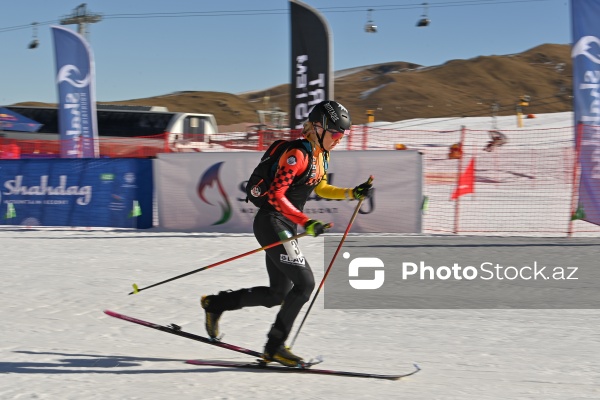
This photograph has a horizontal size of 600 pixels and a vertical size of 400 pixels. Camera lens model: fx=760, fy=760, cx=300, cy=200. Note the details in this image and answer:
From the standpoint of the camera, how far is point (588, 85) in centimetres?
1278

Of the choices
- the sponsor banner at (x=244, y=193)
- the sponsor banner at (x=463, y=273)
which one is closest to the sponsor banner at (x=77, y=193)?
the sponsor banner at (x=244, y=193)

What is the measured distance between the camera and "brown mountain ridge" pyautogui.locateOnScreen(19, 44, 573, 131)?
253ft

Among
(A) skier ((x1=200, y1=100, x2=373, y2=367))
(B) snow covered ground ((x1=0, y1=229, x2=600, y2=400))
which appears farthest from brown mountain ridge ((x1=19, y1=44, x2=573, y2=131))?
(A) skier ((x1=200, y1=100, x2=373, y2=367))

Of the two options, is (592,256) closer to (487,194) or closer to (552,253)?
(552,253)

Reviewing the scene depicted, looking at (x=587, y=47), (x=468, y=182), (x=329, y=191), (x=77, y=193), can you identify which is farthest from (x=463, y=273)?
(x=468, y=182)

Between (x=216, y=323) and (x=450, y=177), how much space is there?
15.5 meters

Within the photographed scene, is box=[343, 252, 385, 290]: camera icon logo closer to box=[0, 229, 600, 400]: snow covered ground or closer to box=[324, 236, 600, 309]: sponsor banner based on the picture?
box=[324, 236, 600, 309]: sponsor banner

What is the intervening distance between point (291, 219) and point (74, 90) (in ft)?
47.0

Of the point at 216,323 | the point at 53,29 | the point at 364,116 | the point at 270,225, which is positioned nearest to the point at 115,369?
the point at 216,323

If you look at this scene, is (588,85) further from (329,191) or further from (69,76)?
(69,76)

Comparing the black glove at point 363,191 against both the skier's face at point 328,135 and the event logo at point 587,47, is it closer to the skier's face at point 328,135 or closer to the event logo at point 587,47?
the skier's face at point 328,135

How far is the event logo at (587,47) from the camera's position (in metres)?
12.7

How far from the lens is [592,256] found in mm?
10727

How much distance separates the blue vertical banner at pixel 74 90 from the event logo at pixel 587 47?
35.5 ft
